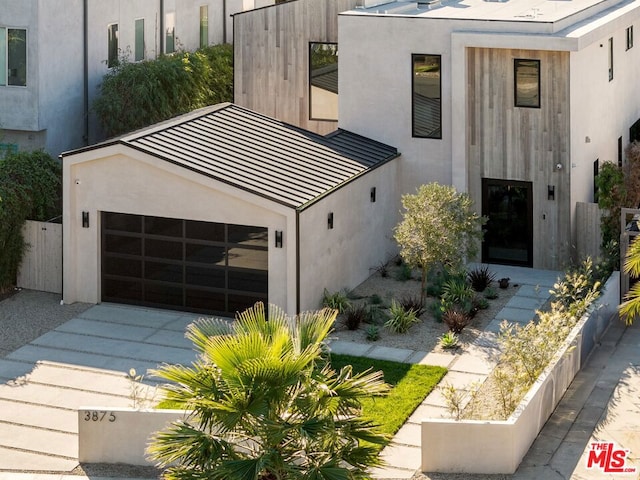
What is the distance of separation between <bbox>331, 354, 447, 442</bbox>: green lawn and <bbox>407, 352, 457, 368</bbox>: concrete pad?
10.1 inches

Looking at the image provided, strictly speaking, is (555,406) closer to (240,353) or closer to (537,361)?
(537,361)

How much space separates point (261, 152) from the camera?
91.0 ft

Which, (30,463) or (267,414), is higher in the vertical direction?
(267,414)

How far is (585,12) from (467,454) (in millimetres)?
15926

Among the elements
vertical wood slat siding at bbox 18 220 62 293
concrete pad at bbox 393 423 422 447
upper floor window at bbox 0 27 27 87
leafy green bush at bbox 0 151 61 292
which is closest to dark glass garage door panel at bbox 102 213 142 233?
vertical wood slat siding at bbox 18 220 62 293

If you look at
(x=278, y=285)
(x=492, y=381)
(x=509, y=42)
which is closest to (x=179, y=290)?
(x=278, y=285)

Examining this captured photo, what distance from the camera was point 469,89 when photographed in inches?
1161

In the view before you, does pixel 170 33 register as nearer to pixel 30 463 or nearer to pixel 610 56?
pixel 610 56

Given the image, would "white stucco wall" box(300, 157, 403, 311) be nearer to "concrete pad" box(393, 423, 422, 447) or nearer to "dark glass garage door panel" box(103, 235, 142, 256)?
"dark glass garage door panel" box(103, 235, 142, 256)

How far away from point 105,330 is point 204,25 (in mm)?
17450

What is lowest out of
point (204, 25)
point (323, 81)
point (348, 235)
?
point (348, 235)

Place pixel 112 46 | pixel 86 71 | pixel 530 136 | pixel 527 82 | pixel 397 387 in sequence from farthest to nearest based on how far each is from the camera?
pixel 112 46, pixel 86 71, pixel 530 136, pixel 527 82, pixel 397 387

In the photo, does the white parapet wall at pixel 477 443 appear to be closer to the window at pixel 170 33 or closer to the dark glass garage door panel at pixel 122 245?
the dark glass garage door panel at pixel 122 245

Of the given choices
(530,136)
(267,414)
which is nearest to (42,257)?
(530,136)
